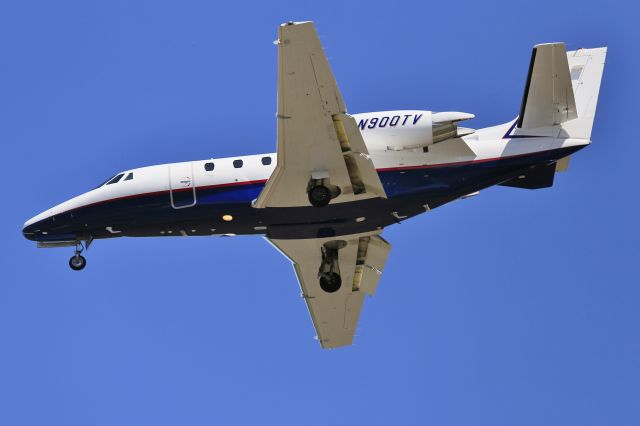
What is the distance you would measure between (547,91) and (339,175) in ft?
18.4

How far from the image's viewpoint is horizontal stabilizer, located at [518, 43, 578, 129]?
96.2 feet

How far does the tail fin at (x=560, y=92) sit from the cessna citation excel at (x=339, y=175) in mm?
26

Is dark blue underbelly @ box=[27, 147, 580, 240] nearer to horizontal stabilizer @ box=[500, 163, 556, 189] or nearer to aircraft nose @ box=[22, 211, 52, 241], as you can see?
aircraft nose @ box=[22, 211, 52, 241]

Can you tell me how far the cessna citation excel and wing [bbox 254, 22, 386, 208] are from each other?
0.03 meters

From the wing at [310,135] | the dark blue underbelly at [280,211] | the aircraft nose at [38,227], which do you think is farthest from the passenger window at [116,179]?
the wing at [310,135]

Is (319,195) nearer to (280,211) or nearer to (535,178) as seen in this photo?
(280,211)

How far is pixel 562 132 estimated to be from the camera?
1182 inches

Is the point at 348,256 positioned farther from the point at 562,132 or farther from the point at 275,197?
the point at 562,132

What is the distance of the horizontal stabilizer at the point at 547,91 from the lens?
96.2 feet

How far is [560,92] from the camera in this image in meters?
29.8

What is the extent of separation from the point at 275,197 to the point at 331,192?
1391mm

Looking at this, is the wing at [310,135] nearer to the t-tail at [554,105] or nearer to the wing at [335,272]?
the wing at [335,272]

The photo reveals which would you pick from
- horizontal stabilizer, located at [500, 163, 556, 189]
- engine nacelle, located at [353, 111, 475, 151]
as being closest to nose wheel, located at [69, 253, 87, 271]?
engine nacelle, located at [353, 111, 475, 151]

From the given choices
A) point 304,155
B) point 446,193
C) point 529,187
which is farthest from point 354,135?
point 529,187
